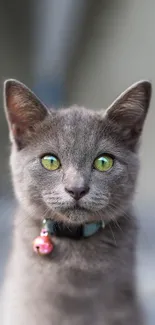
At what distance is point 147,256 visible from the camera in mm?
1253

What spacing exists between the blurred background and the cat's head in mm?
340

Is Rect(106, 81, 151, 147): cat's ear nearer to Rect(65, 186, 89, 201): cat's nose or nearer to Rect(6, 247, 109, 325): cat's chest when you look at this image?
Rect(65, 186, 89, 201): cat's nose

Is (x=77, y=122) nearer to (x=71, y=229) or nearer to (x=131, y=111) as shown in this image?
(x=131, y=111)

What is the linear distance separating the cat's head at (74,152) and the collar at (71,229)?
0.10 ft

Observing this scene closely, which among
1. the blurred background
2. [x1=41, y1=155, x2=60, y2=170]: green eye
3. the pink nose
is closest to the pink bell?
the pink nose

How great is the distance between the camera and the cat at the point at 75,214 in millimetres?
1104

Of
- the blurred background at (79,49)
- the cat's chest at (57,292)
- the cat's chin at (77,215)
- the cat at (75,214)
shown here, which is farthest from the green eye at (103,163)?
the blurred background at (79,49)

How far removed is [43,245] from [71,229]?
0.07m

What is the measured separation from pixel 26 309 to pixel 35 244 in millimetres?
142

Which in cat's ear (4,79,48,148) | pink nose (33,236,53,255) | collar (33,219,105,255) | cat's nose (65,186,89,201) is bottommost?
pink nose (33,236,53,255)

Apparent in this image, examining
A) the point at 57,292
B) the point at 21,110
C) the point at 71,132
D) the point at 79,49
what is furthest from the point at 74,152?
the point at 79,49

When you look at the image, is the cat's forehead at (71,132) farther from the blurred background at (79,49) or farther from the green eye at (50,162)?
the blurred background at (79,49)

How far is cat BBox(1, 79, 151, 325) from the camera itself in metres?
1.10

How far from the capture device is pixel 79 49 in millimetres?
1611
